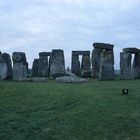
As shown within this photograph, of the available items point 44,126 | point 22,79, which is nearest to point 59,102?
point 44,126

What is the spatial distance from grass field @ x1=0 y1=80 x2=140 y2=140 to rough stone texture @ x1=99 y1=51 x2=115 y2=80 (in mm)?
9929

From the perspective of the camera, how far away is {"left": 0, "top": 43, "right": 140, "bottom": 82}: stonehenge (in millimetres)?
26344

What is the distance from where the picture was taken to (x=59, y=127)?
10.8 meters

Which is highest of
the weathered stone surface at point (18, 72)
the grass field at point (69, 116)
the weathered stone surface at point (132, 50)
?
the weathered stone surface at point (132, 50)

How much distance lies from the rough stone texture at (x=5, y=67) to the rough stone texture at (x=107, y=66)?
19.9 ft

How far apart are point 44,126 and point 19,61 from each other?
1631cm

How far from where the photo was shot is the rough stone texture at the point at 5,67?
26953 mm

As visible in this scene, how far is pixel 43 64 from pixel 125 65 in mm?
8418

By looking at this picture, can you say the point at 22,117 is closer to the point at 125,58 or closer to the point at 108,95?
the point at 108,95

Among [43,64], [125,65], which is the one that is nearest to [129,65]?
[125,65]

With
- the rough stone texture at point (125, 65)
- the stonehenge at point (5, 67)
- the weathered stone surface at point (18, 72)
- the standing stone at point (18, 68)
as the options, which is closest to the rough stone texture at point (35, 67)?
the stonehenge at point (5, 67)

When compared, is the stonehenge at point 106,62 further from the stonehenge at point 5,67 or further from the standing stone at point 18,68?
the stonehenge at point 5,67

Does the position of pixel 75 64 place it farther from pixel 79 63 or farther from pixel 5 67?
pixel 5 67

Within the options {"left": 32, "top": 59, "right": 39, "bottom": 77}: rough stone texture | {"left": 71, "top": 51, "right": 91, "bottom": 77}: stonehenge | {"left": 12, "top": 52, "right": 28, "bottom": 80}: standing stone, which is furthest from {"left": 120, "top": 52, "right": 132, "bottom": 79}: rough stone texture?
{"left": 32, "top": 59, "right": 39, "bottom": 77}: rough stone texture
